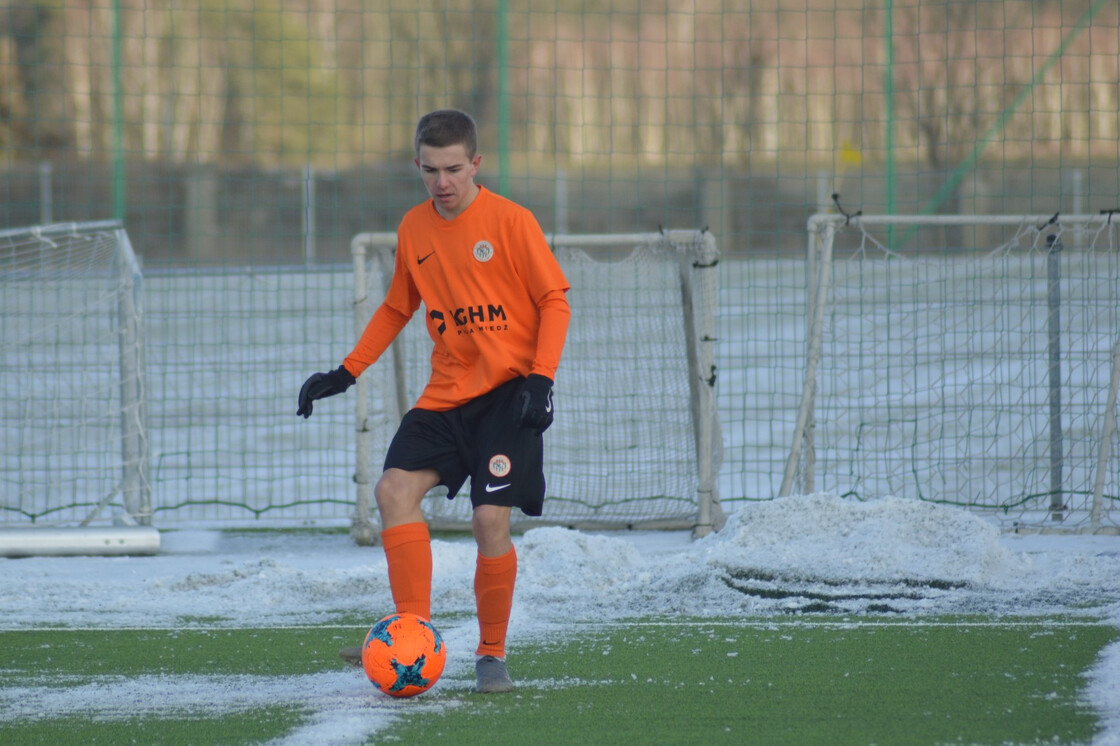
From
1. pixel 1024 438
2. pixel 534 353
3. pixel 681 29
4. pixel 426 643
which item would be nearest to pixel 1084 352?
pixel 1024 438

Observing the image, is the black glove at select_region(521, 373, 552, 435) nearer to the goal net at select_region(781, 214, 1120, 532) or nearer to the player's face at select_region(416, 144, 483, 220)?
the player's face at select_region(416, 144, 483, 220)

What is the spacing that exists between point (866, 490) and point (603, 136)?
6.70 m

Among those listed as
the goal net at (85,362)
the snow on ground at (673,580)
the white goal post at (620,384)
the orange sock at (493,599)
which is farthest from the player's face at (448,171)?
the goal net at (85,362)

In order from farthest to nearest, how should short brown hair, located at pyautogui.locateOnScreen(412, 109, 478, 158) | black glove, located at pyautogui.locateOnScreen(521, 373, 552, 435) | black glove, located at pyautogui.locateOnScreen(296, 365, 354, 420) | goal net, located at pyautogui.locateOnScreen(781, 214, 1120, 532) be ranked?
goal net, located at pyautogui.locateOnScreen(781, 214, 1120, 532)
black glove, located at pyautogui.locateOnScreen(296, 365, 354, 420)
short brown hair, located at pyautogui.locateOnScreen(412, 109, 478, 158)
black glove, located at pyautogui.locateOnScreen(521, 373, 552, 435)

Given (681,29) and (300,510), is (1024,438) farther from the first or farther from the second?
(681,29)

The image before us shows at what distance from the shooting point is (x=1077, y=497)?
295 inches

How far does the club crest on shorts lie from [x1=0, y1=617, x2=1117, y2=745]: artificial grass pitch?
0.57 m

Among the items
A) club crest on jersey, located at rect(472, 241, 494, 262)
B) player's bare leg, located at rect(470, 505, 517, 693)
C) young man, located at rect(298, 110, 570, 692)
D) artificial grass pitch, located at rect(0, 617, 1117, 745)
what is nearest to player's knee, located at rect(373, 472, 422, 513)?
young man, located at rect(298, 110, 570, 692)

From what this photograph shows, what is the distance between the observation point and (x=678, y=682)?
362 cm

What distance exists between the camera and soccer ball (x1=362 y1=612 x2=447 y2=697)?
10.9 feet

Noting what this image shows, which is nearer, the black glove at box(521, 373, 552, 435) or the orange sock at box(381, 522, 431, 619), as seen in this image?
the black glove at box(521, 373, 552, 435)

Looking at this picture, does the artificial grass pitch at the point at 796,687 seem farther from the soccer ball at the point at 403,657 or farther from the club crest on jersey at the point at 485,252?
the club crest on jersey at the point at 485,252

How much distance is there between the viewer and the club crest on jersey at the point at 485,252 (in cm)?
358

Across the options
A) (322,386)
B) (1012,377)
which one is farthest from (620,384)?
(322,386)
